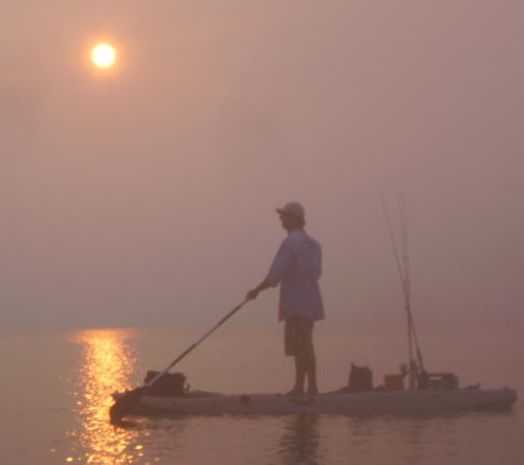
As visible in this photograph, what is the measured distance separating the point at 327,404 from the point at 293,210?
2.57 m

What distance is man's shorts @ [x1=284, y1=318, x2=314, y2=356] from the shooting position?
13.6m

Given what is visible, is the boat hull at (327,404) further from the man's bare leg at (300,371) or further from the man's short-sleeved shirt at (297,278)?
the man's short-sleeved shirt at (297,278)

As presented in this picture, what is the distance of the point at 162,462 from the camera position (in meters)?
9.99

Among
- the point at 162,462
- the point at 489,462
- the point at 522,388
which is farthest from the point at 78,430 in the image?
the point at 522,388

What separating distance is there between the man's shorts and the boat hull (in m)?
0.63

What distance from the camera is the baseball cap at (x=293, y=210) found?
1395 cm

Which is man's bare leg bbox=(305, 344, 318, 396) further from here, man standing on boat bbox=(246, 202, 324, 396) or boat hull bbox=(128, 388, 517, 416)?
boat hull bbox=(128, 388, 517, 416)

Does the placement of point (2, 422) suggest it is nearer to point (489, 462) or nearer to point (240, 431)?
point (240, 431)

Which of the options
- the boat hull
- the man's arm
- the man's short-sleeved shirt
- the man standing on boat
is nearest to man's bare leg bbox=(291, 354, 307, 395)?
the man standing on boat

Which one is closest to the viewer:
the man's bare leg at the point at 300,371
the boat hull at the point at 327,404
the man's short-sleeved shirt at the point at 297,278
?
the boat hull at the point at 327,404

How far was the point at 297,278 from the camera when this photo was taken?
13859mm

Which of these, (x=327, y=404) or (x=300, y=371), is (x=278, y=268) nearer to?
(x=300, y=371)

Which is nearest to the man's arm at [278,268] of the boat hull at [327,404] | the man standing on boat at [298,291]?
the man standing on boat at [298,291]

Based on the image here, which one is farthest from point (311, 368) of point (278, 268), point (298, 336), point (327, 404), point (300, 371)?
point (278, 268)
